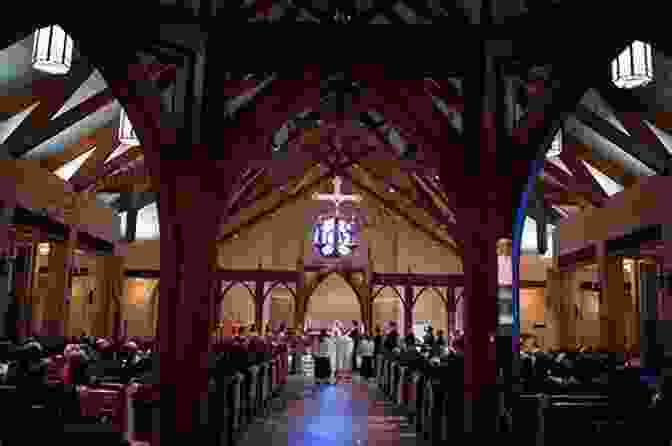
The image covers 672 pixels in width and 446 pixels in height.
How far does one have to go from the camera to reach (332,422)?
369 inches

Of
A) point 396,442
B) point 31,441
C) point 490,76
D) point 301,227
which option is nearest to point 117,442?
point 31,441

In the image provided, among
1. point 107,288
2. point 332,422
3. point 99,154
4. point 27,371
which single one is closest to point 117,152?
point 99,154

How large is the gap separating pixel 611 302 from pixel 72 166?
38.6ft

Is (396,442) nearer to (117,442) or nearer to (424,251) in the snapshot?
(117,442)

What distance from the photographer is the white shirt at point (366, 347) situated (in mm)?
17770

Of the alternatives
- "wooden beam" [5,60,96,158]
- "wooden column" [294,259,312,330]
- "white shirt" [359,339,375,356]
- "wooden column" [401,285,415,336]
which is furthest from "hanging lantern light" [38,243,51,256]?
"wooden column" [401,285,415,336]

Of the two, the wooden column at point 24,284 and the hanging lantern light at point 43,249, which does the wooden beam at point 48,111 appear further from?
the hanging lantern light at point 43,249

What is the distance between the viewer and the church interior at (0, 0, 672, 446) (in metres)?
6.57

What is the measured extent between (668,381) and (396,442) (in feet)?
10.5

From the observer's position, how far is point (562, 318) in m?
17.1

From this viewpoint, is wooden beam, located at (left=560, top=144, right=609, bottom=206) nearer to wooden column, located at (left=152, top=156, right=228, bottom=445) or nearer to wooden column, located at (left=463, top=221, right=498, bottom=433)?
wooden column, located at (left=463, top=221, right=498, bottom=433)

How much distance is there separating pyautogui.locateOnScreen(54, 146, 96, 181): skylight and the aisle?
6.59 metres

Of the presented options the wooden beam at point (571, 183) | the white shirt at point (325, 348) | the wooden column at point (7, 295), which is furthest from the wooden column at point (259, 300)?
the wooden beam at point (571, 183)

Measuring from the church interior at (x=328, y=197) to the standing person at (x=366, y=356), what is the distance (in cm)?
10
